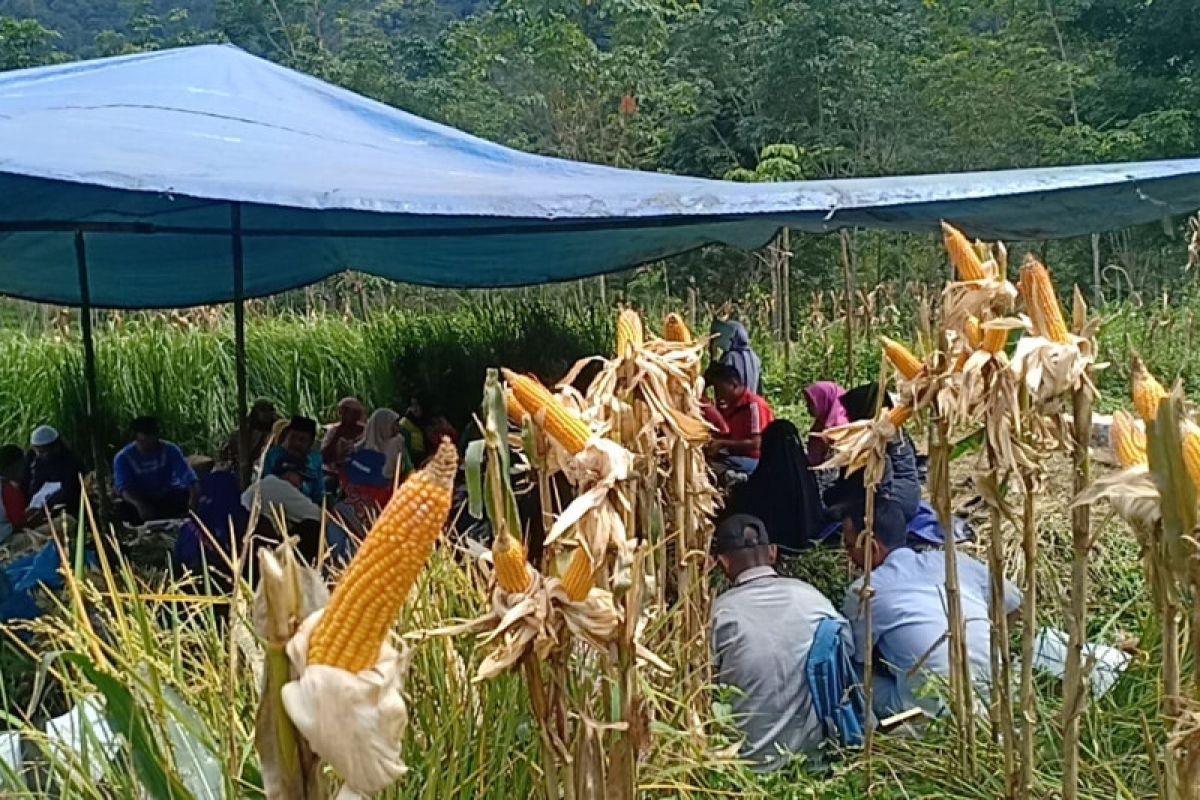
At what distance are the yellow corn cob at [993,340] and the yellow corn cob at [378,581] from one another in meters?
1.31

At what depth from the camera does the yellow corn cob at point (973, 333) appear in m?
2.01

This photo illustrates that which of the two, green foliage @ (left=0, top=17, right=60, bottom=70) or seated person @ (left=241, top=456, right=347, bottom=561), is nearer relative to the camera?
seated person @ (left=241, top=456, right=347, bottom=561)

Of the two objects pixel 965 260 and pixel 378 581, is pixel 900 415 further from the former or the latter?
pixel 378 581

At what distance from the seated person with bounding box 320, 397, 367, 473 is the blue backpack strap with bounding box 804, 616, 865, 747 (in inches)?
130

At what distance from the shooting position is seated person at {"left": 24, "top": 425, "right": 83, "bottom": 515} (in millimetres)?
5262

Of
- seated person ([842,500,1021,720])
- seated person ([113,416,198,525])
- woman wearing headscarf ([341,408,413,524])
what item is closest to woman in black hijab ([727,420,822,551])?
seated person ([842,500,1021,720])

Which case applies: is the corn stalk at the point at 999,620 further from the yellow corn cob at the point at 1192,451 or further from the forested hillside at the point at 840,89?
the forested hillside at the point at 840,89

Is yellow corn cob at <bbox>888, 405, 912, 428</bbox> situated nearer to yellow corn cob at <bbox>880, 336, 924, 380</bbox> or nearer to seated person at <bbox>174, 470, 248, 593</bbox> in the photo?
yellow corn cob at <bbox>880, 336, 924, 380</bbox>

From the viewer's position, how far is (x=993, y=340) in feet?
6.53

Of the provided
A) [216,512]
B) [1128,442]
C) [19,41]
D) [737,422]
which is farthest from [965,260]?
[19,41]

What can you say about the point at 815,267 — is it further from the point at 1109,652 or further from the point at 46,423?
the point at 1109,652

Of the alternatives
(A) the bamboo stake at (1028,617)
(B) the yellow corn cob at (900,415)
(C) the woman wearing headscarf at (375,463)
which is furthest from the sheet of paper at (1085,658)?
(C) the woman wearing headscarf at (375,463)

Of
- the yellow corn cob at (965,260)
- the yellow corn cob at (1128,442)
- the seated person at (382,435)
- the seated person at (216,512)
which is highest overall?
the yellow corn cob at (965,260)

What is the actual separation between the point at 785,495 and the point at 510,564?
334 centimetres
